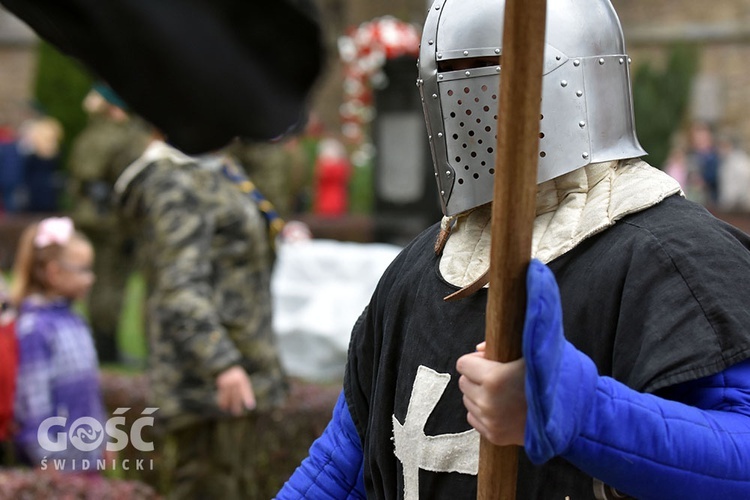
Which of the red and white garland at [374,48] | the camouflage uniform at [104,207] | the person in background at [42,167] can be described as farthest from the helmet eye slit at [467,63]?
the person in background at [42,167]

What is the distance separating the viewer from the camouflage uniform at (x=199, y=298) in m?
4.13

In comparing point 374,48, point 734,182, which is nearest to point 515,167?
point 374,48

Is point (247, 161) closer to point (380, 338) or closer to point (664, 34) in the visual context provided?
point (380, 338)

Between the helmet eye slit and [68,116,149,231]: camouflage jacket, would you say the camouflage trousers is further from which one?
[68,116,149,231]: camouflage jacket

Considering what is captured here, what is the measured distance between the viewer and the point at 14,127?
2866 cm

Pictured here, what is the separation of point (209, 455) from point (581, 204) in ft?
9.11

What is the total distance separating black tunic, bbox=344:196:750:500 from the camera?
1.73 meters

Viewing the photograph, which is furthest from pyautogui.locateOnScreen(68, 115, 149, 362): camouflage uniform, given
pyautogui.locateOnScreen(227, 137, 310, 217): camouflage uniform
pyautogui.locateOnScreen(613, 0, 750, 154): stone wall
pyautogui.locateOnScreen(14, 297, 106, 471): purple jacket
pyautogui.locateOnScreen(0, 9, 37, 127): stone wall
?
pyautogui.locateOnScreen(0, 9, 37, 127): stone wall

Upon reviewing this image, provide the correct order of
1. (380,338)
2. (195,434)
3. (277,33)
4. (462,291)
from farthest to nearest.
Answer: (195,434) < (380,338) < (462,291) < (277,33)

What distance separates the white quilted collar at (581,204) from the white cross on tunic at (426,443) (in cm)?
18

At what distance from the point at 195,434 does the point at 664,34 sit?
25.9m

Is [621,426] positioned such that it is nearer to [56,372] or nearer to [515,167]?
[515,167]

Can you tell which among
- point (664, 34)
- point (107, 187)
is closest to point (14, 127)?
point (664, 34)

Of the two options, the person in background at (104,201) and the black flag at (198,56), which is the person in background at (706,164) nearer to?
the person in background at (104,201)
